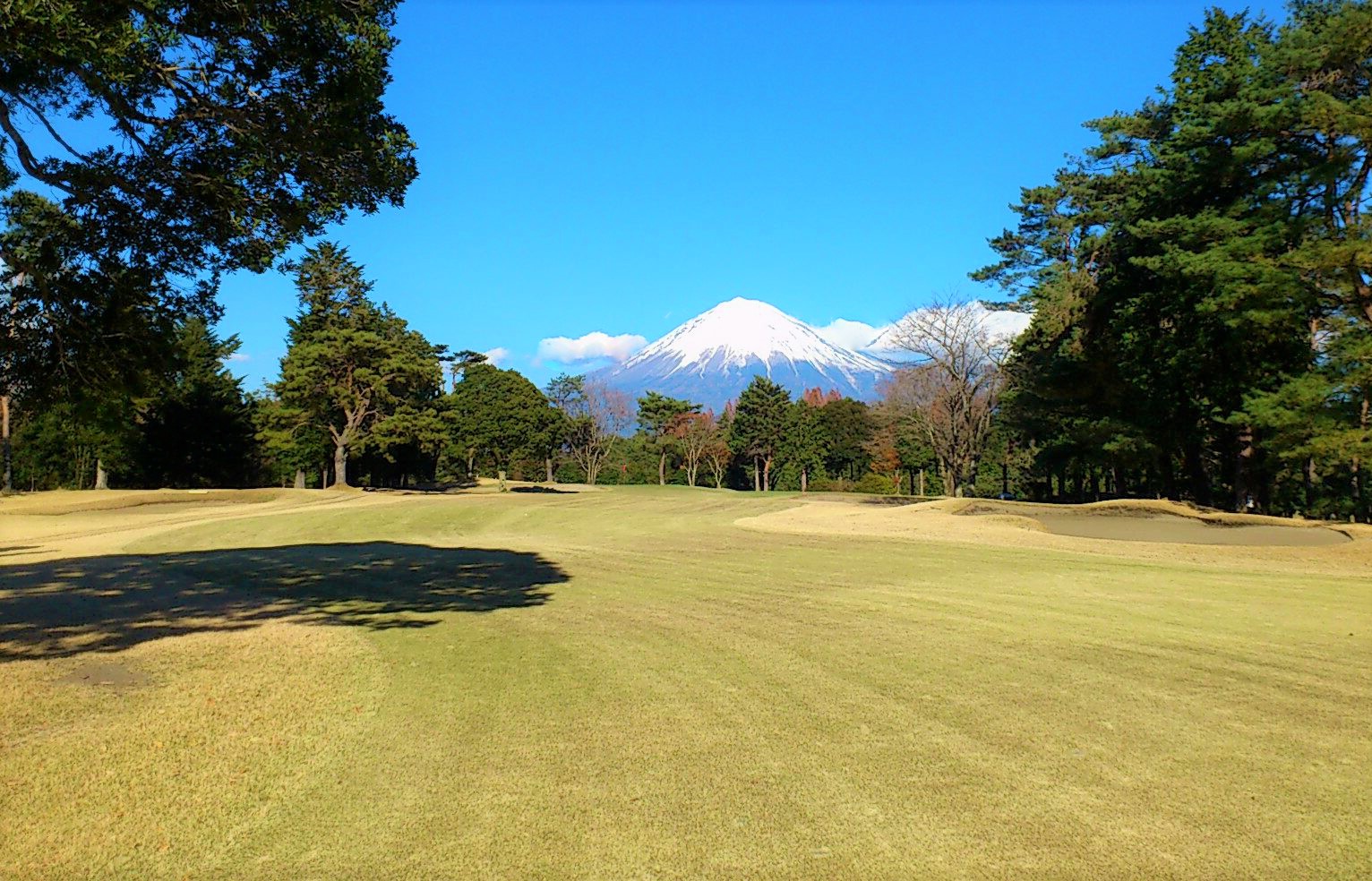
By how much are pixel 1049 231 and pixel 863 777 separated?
1505 inches

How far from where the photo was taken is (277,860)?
3316 millimetres

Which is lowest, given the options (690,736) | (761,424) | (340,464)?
(690,736)

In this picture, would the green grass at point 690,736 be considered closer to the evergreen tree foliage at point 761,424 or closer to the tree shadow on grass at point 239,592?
the tree shadow on grass at point 239,592

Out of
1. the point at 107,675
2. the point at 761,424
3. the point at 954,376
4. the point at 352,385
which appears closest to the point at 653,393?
the point at 761,424

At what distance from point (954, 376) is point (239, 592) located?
36.4m

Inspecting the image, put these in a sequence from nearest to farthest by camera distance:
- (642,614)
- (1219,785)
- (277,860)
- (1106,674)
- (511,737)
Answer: (277,860) → (1219,785) → (511,737) → (1106,674) → (642,614)

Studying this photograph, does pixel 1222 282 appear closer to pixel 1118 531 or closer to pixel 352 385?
pixel 1118 531

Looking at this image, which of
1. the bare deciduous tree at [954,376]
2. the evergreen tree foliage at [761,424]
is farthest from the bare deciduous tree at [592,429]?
the bare deciduous tree at [954,376]

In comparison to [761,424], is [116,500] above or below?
below

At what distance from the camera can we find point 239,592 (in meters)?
10.4

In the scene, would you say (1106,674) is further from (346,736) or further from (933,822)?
(346,736)

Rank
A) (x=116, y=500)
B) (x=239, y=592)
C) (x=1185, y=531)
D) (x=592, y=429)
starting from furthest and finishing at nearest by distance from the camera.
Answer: (x=592, y=429), (x=116, y=500), (x=1185, y=531), (x=239, y=592)

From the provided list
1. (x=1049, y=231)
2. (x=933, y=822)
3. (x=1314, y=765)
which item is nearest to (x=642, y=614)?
(x=933, y=822)

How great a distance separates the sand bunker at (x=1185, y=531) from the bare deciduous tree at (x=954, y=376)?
17.5m
